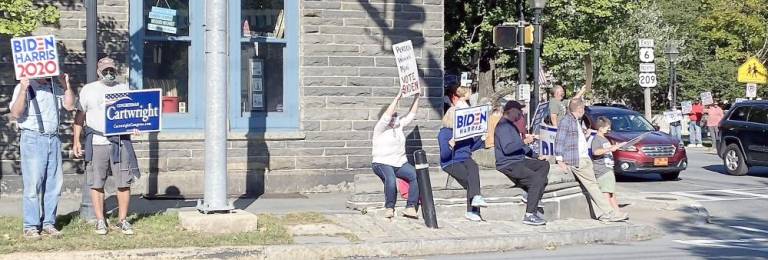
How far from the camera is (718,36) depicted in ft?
145

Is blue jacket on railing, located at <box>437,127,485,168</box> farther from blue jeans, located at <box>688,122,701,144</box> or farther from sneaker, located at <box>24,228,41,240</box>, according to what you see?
blue jeans, located at <box>688,122,701,144</box>

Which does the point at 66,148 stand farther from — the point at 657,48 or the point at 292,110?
the point at 657,48

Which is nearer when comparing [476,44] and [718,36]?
[476,44]

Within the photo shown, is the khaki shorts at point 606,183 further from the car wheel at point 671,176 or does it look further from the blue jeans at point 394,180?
the car wheel at point 671,176

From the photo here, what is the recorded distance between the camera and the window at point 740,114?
2211 centimetres

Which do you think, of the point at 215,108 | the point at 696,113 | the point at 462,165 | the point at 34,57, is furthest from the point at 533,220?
the point at 696,113

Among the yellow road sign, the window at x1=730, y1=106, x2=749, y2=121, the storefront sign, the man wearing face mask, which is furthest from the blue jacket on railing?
the yellow road sign

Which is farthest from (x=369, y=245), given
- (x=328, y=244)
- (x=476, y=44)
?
(x=476, y=44)

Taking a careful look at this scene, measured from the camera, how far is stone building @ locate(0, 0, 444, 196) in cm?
1356

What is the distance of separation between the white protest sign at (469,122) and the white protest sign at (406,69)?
622mm

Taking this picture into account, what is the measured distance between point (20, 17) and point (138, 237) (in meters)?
3.29

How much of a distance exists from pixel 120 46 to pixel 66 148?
158 cm

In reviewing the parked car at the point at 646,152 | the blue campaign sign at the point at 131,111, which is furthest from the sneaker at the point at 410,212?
the parked car at the point at 646,152

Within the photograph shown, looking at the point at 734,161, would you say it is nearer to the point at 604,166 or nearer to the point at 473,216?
the point at 604,166
